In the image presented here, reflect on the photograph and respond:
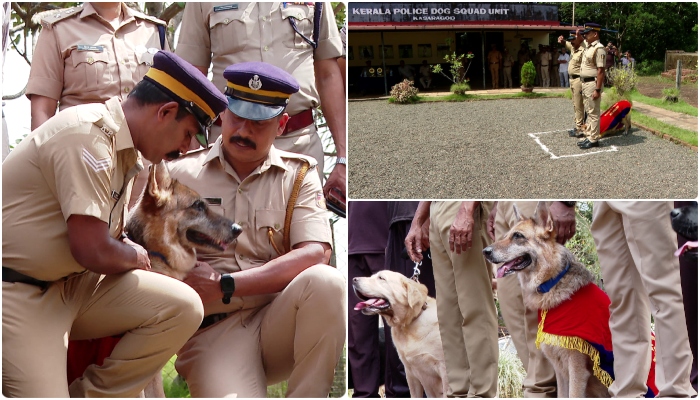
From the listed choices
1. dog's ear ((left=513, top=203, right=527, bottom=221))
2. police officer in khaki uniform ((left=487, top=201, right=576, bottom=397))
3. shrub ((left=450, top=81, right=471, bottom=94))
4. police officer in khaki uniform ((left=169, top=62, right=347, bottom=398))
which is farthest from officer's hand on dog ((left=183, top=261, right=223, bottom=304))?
shrub ((left=450, top=81, right=471, bottom=94))

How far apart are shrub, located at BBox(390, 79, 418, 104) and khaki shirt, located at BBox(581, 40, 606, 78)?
1774 mm

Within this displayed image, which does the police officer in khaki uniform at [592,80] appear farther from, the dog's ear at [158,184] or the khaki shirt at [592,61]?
the dog's ear at [158,184]

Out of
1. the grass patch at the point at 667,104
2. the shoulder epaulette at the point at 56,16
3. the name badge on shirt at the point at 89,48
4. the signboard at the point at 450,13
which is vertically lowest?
the grass patch at the point at 667,104

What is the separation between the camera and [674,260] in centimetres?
372

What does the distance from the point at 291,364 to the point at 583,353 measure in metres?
1.66

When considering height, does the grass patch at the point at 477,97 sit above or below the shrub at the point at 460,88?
below

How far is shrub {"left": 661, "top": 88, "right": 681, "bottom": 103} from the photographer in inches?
278

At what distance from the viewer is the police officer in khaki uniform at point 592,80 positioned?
22.2ft

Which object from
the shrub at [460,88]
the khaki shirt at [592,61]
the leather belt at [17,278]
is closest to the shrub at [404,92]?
the shrub at [460,88]

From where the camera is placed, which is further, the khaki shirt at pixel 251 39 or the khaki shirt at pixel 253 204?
the khaki shirt at pixel 251 39

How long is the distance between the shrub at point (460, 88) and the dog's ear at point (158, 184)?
4.33 metres

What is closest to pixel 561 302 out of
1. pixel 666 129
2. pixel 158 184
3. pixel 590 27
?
pixel 158 184

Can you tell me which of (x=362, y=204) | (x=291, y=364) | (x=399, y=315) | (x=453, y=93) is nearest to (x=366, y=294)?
(x=399, y=315)

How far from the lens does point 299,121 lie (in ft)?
13.8
